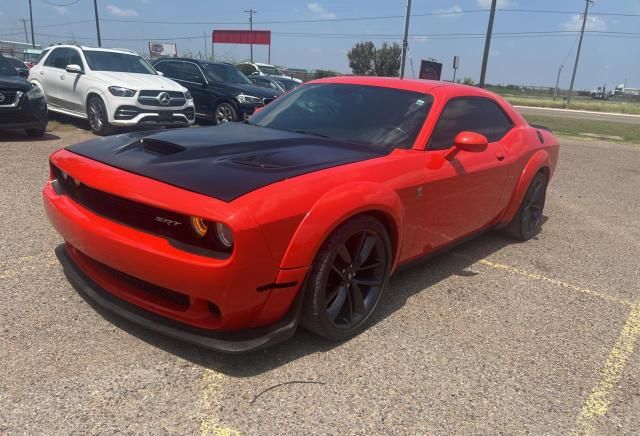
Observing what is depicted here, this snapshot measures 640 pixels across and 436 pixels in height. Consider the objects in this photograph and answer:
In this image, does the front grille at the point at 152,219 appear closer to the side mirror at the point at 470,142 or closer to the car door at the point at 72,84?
the side mirror at the point at 470,142

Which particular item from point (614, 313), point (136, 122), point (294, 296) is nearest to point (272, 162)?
point (294, 296)

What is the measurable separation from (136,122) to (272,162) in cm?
703

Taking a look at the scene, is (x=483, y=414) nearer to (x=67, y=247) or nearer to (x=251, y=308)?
(x=251, y=308)

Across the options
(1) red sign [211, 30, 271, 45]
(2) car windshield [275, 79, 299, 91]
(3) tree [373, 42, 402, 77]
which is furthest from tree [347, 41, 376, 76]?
(2) car windshield [275, 79, 299, 91]

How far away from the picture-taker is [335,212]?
8.05 feet

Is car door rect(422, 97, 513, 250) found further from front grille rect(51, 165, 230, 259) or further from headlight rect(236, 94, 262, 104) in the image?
headlight rect(236, 94, 262, 104)

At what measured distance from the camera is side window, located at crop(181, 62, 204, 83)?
11391mm

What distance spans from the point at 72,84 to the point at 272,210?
29.1ft

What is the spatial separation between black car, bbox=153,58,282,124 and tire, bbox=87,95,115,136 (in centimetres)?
248

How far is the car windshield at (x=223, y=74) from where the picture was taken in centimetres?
1142

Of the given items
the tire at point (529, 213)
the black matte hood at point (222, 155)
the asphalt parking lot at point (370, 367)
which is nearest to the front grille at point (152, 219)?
the black matte hood at point (222, 155)

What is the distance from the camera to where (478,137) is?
323 cm

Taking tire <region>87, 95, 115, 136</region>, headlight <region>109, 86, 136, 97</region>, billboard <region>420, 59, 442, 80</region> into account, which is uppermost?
billboard <region>420, 59, 442, 80</region>

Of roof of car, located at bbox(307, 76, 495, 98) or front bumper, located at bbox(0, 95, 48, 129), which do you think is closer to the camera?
roof of car, located at bbox(307, 76, 495, 98)
